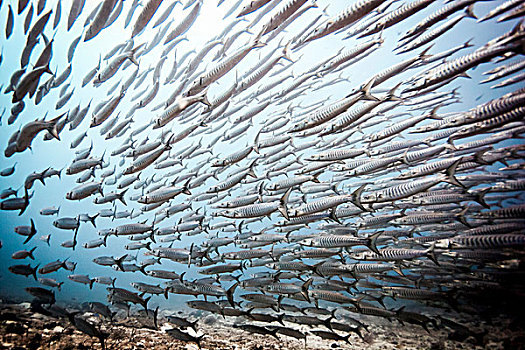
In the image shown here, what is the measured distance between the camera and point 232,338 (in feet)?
25.3

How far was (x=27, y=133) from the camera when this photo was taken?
13.4 feet

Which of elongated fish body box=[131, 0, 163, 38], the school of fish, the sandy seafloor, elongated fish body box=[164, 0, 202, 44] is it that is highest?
elongated fish body box=[164, 0, 202, 44]

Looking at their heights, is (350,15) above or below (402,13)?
below

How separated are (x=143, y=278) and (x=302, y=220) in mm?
77331

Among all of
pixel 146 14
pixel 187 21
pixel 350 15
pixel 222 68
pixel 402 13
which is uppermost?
pixel 187 21

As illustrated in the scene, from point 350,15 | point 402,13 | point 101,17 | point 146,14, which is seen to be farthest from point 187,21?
point 402,13

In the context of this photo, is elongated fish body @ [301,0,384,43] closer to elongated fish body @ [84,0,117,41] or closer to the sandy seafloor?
elongated fish body @ [84,0,117,41]

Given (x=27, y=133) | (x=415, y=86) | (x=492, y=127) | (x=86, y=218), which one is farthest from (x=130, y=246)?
(x=492, y=127)

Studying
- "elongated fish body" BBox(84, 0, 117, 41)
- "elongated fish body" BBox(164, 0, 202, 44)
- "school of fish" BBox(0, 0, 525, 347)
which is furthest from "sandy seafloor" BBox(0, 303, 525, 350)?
"elongated fish body" BBox(164, 0, 202, 44)

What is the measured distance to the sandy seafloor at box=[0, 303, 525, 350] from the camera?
508 cm

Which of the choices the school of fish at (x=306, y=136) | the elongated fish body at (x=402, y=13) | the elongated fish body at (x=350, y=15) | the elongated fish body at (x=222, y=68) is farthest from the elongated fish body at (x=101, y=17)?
the elongated fish body at (x=402, y=13)

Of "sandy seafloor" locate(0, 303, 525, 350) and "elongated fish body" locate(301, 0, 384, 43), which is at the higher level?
"elongated fish body" locate(301, 0, 384, 43)

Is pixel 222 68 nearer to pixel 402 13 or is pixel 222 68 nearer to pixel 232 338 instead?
pixel 402 13

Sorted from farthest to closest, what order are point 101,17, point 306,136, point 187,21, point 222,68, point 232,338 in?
point 232,338
point 306,136
point 187,21
point 101,17
point 222,68
